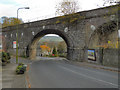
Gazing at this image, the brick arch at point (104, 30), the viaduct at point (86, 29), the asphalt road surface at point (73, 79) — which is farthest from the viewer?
the brick arch at point (104, 30)

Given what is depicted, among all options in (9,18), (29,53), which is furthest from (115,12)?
(9,18)

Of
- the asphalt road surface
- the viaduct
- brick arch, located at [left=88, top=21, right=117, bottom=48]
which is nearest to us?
Answer: the asphalt road surface

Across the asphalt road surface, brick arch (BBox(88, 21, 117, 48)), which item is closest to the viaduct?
brick arch (BBox(88, 21, 117, 48))

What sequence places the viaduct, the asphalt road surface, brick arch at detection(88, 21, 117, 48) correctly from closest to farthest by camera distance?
the asphalt road surface → the viaduct → brick arch at detection(88, 21, 117, 48)

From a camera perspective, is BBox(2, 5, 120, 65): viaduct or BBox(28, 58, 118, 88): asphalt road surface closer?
BBox(28, 58, 118, 88): asphalt road surface

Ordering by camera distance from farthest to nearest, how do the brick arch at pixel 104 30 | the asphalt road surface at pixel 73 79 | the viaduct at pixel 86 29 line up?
the brick arch at pixel 104 30 < the viaduct at pixel 86 29 < the asphalt road surface at pixel 73 79

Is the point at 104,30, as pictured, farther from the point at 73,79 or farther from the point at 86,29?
the point at 73,79

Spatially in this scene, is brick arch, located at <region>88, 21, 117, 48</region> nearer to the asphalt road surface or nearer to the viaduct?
the viaduct

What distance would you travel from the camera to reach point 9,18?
6538 cm

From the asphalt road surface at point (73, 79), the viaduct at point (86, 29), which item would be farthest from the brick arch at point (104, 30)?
the asphalt road surface at point (73, 79)

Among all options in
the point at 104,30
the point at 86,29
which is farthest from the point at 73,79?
the point at 86,29

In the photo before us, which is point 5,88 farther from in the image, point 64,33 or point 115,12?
point 64,33

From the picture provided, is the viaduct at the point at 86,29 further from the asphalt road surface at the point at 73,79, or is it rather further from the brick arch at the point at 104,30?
Answer: the asphalt road surface at the point at 73,79

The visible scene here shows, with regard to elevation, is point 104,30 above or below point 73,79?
above
